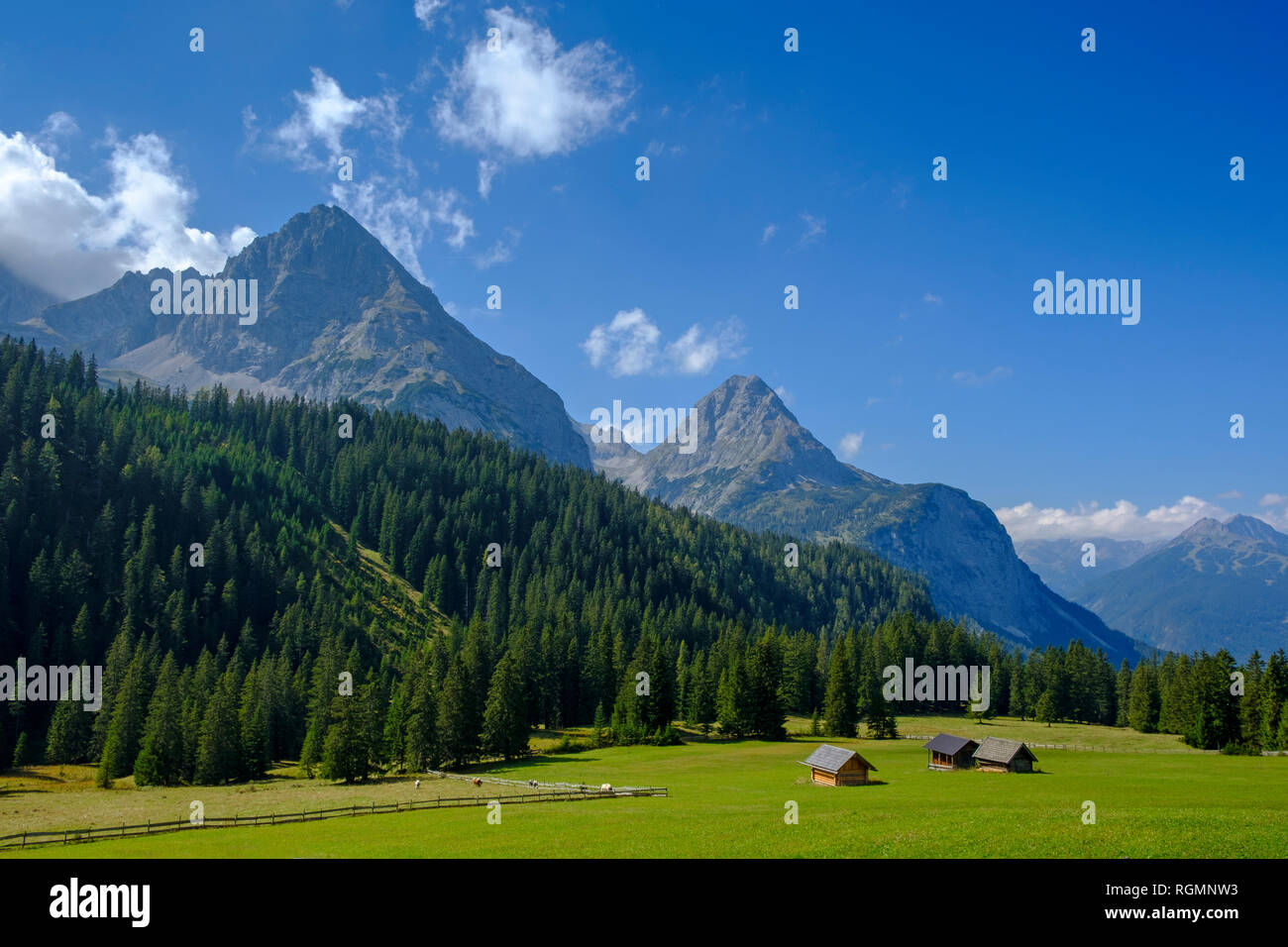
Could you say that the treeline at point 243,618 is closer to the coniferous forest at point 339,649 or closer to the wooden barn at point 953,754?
the coniferous forest at point 339,649

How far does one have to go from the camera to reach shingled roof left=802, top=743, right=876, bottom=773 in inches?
2516

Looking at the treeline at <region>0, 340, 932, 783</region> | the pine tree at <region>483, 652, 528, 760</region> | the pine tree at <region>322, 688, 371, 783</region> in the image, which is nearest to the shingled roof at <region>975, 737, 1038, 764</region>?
the treeline at <region>0, 340, 932, 783</region>

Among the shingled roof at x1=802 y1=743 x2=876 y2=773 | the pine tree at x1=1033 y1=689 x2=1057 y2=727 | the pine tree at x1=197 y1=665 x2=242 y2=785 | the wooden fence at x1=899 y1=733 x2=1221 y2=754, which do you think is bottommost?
the pine tree at x1=1033 y1=689 x2=1057 y2=727

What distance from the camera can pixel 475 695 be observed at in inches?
3652

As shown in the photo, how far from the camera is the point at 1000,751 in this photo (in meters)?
74.2

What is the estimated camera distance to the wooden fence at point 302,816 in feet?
158

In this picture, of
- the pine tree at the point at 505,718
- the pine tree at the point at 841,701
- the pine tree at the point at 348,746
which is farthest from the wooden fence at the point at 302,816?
the pine tree at the point at 841,701

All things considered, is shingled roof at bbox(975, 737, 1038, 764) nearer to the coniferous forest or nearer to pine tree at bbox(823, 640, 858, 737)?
the coniferous forest

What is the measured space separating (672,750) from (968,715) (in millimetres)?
73570

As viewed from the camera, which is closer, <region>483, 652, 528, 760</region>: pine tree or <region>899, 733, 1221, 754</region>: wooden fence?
<region>483, 652, 528, 760</region>: pine tree

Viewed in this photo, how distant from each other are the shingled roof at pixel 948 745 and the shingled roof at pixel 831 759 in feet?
48.5

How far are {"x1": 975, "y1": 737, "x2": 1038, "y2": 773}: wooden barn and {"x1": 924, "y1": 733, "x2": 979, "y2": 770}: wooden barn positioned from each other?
48.5 inches
